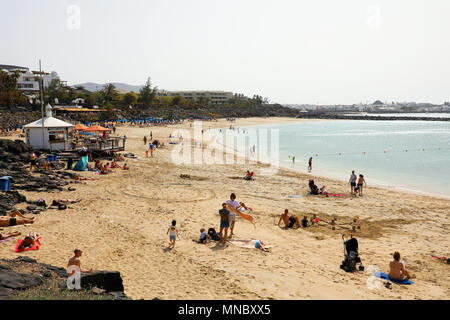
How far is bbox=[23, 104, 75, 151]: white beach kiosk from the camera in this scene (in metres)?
19.9

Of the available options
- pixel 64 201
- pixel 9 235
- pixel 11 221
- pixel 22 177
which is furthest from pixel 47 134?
pixel 9 235

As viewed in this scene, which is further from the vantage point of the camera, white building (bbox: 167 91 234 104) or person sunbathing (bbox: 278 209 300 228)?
white building (bbox: 167 91 234 104)

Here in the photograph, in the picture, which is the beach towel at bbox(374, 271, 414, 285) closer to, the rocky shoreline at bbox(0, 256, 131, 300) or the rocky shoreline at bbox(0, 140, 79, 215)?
the rocky shoreline at bbox(0, 256, 131, 300)

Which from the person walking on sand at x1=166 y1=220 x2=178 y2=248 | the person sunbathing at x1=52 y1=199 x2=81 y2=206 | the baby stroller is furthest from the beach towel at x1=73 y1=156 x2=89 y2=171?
the baby stroller

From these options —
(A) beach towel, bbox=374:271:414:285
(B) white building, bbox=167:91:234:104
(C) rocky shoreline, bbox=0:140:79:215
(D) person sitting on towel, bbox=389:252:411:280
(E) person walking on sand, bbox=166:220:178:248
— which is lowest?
(A) beach towel, bbox=374:271:414:285

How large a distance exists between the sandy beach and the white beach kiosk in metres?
6.71

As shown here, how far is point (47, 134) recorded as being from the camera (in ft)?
65.9

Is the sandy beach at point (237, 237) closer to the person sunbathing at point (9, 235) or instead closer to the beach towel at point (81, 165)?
the person sunbathing at point (9, 235)

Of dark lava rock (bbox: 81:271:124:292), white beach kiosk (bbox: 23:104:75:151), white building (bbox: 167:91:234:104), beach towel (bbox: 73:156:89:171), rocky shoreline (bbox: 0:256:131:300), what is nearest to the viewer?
rocky shoreline (bbox: 0:256:131:300)

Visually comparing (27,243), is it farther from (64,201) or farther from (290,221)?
(290,221)

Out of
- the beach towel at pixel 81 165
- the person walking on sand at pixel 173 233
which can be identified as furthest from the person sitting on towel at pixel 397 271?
the beach towel at pixel 81 165

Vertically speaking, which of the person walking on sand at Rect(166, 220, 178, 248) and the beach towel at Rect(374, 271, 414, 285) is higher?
the person walking on sand at Rect(166, 220, 178, 248)

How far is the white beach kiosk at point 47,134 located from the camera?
65.1 feet

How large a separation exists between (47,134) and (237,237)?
1671 centimetres
